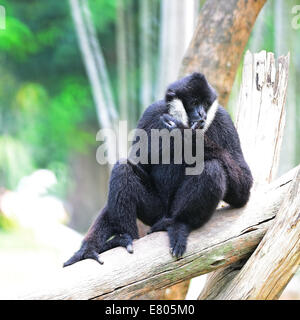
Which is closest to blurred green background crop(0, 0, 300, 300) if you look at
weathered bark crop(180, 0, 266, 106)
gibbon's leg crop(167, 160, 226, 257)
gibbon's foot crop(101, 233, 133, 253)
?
weathered bark crop(180, 0, 266, 106)

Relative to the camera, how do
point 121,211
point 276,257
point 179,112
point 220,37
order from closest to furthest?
point 276,257
point 121,211
point 179,112
point 220,37

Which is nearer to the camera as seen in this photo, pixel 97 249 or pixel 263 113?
pixel 97 249

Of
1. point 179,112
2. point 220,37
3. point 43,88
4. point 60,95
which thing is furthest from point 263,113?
point 43,88

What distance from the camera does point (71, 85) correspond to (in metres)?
13.4

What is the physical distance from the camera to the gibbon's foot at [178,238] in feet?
11.0

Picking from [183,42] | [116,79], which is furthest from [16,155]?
[183,42]

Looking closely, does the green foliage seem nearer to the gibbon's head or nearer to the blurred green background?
the blurred green background

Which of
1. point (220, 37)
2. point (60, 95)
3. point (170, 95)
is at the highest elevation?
point (220, 37)

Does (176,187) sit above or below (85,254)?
above

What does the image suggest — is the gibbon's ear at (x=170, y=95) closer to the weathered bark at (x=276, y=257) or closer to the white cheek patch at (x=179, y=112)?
the white cheek patch at (x=179, y=112)

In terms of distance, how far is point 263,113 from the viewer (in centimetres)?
438

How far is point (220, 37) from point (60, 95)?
28.8ft

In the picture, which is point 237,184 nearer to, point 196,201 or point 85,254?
point 196,201
